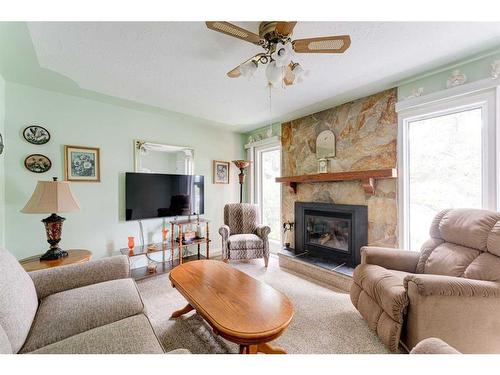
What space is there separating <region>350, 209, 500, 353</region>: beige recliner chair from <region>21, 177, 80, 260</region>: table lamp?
2755 mm

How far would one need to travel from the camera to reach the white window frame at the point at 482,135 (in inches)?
69.4

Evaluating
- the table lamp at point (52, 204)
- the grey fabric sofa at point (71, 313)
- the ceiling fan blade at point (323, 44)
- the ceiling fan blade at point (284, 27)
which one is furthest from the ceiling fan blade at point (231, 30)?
the table lamp at point (52, 204)

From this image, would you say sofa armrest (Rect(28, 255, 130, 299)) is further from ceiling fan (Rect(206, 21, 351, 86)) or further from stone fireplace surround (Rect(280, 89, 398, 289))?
stone fireplace surround (Rect(280, 89, 398, 289))

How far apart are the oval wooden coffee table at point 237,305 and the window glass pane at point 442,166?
77.4 inches

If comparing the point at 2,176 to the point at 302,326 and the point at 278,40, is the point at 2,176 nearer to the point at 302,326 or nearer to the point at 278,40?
the point at 278,40

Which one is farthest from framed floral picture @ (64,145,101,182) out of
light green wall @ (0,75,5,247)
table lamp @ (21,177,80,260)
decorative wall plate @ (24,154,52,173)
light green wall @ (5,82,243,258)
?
table lamp @ (21,177,80,260)

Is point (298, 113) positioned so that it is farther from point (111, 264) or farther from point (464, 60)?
point (111, 264)

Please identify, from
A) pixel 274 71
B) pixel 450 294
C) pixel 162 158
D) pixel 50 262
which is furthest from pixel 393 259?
pixel 162 158

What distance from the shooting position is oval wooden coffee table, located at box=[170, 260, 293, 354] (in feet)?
3.50

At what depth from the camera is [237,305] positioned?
129cm

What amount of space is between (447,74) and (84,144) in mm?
4160

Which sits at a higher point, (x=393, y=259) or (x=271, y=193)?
(x=271, y=193)

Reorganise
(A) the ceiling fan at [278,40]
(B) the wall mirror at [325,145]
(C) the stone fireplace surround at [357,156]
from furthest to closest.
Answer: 1. (B) the wall mirror at [325,145]
2. (C) the stone fireplace surround at [357,156]
3. (A) the ceiling fan at [278,40]

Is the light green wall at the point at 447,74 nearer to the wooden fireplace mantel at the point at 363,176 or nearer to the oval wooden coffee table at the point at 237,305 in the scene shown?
the wooden fireplace mantel at the point at 363,176
